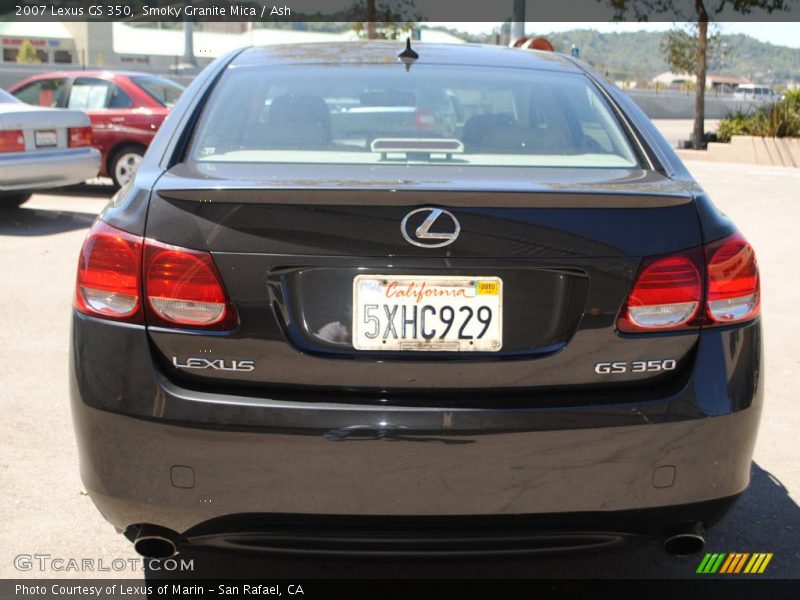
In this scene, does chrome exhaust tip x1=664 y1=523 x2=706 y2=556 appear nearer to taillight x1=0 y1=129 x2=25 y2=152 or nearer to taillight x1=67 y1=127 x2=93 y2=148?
taillight x1=0 y1=129 x2=25 y2=152

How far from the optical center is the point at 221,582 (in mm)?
3119

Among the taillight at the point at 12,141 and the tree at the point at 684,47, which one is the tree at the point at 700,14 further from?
the taillight at the point at 12,141

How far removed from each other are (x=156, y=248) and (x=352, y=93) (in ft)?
3.92

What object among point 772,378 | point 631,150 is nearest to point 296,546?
point 631,150

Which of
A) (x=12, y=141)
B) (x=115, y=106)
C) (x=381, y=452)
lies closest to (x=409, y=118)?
(x=381, y=452)

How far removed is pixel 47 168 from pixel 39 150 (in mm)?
200

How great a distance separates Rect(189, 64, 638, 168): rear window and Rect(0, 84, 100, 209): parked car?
7.34 metres

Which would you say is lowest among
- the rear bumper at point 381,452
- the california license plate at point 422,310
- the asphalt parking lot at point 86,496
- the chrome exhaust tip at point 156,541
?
the asphalt parking lot at point 86,496

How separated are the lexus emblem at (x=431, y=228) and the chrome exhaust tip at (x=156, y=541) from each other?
0.97 meters

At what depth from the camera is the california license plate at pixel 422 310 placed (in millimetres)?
2439

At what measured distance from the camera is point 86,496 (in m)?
3.69

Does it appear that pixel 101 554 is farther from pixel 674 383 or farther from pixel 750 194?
pixel 750 194

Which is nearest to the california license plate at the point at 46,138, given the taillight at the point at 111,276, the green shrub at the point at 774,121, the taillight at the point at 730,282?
the taillight at the point at 111,276

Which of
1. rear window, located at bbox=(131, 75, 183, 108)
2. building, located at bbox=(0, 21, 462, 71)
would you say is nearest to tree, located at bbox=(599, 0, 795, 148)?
rear window, located at bbox=(131, 75, 183, 108)
